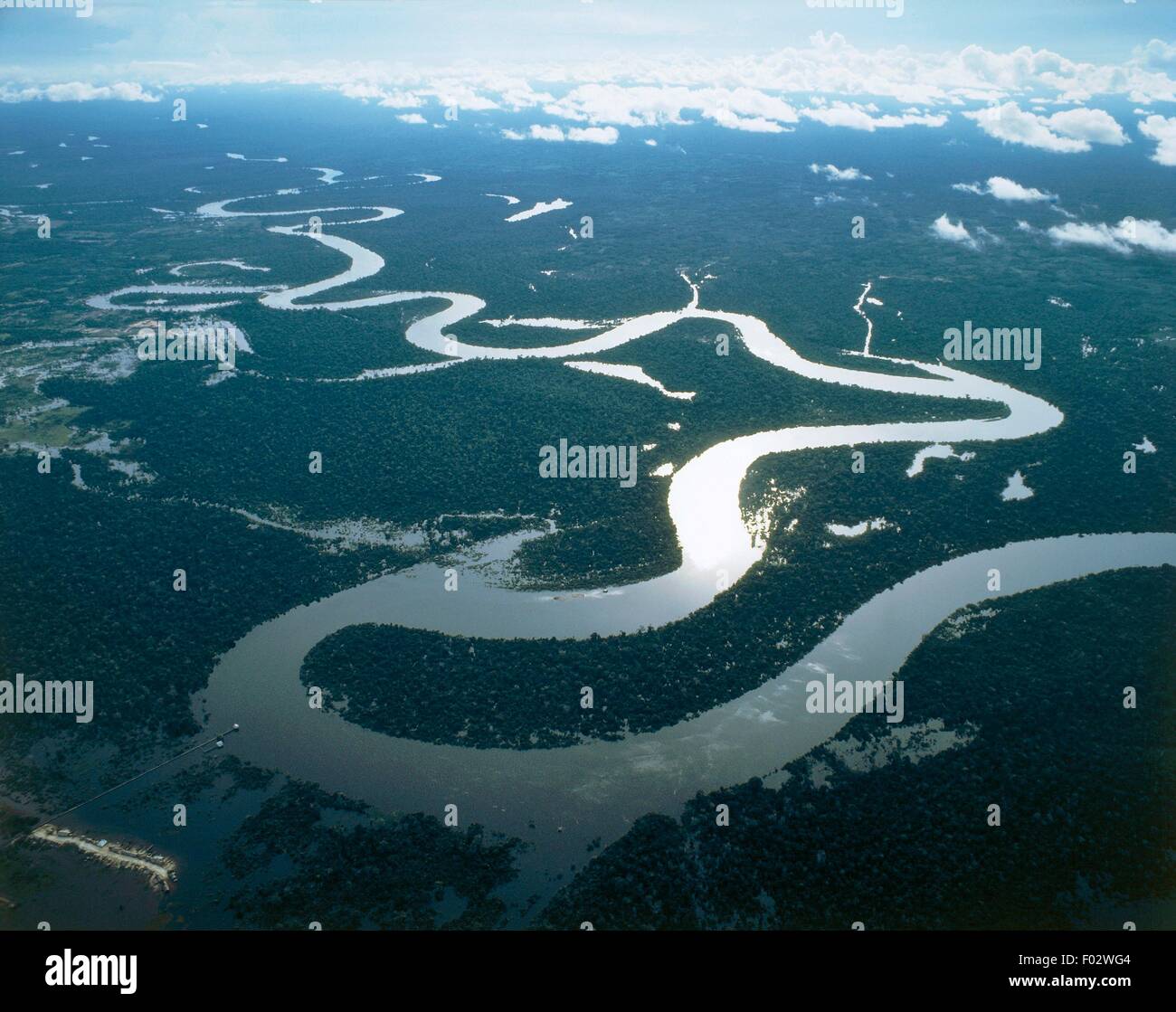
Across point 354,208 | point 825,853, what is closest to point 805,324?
point 825,853

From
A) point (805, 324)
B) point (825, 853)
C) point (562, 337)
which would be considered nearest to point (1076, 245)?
point (805, 324)

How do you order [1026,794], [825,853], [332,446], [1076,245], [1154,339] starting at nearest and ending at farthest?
[825,853] → [1026,794] → [332,446] → [1154,339] → [1076,245]

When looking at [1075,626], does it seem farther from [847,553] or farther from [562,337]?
[562,337]

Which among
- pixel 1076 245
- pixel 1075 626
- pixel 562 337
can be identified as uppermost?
pixel 1076 245

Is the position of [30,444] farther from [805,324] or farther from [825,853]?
[805,324]

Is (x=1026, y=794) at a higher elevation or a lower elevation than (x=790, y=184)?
lower

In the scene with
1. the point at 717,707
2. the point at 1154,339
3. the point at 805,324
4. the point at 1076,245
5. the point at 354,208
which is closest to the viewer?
the point at 717,707

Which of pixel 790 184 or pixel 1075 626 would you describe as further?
pixel 790 184
